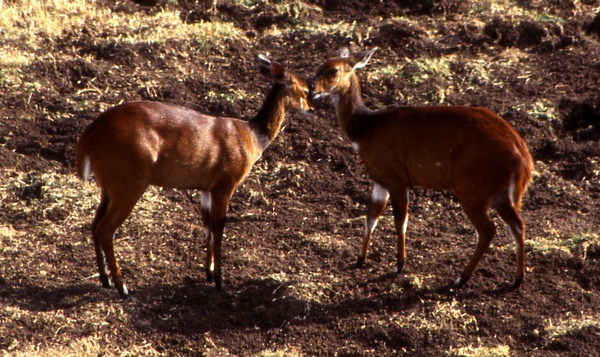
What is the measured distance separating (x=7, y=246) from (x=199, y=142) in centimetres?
227

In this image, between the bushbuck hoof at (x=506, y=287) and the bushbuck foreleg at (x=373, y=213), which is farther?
the bushbuck foreleg at (x=373, y=213)

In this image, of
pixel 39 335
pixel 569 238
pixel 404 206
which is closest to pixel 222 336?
pixel 39 335

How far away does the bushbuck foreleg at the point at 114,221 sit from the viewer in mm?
7703

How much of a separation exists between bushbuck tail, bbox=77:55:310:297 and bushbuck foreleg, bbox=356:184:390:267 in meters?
1.26

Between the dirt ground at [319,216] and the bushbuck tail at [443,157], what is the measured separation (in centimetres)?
60

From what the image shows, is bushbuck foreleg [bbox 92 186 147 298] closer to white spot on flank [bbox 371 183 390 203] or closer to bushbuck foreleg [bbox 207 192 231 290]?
bushbuck foreleg [bbox 207 192 231 290]

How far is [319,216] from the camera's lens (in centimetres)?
973

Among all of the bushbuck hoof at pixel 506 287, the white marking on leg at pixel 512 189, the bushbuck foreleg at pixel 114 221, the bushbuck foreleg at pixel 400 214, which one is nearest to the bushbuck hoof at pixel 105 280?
the bushbuck foreleg at pixel 114 221

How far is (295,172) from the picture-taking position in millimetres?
10453

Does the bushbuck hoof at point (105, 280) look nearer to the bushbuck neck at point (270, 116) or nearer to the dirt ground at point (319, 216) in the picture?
the dirt ground at point (319, 216)

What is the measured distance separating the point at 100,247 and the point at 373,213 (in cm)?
264

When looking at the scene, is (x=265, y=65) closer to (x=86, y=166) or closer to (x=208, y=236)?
(x=208, y=236)

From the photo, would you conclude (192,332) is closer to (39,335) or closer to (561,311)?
(39,335)

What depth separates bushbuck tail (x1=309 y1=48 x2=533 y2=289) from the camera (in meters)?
7.82
